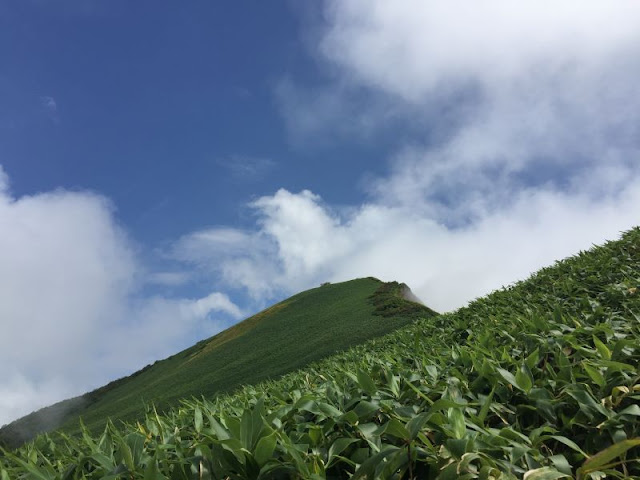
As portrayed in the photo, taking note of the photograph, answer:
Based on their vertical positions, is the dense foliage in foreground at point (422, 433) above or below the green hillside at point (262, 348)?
below

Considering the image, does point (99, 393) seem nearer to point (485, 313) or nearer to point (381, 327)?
point (381, 327)

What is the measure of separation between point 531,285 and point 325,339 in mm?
13470

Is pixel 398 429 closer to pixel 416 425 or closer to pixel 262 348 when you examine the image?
pixel 416 425

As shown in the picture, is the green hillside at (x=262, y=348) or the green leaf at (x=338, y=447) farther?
the green hillside at (x=262, y=348)

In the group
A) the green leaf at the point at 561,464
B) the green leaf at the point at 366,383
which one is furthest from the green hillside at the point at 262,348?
the green leaf at the point at 561,464

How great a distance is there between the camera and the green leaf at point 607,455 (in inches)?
56.7

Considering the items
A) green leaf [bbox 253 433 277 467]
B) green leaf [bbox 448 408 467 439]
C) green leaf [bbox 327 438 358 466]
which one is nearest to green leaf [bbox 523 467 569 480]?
green leaf [bbox 448 408 467 439]

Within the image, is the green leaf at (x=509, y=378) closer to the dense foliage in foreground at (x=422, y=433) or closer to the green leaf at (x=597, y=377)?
the dense foliage in foreground at (x=422, y=433)

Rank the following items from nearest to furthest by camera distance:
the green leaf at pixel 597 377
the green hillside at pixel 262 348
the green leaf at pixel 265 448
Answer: the green leaf at pixel 265 448, the green leaf at pixel 597 377, the green hillside at pixel 262 348

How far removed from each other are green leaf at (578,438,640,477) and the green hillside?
13.9 meters

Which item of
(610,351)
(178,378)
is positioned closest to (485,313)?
(610,351)

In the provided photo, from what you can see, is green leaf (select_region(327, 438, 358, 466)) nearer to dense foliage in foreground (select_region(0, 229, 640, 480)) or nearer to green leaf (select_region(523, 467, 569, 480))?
dense foliage in foreground (select_region(0, 229, 640, 480))

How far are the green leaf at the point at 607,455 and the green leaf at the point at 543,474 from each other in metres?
0.13

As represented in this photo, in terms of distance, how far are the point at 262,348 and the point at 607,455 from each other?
23.8 metres
